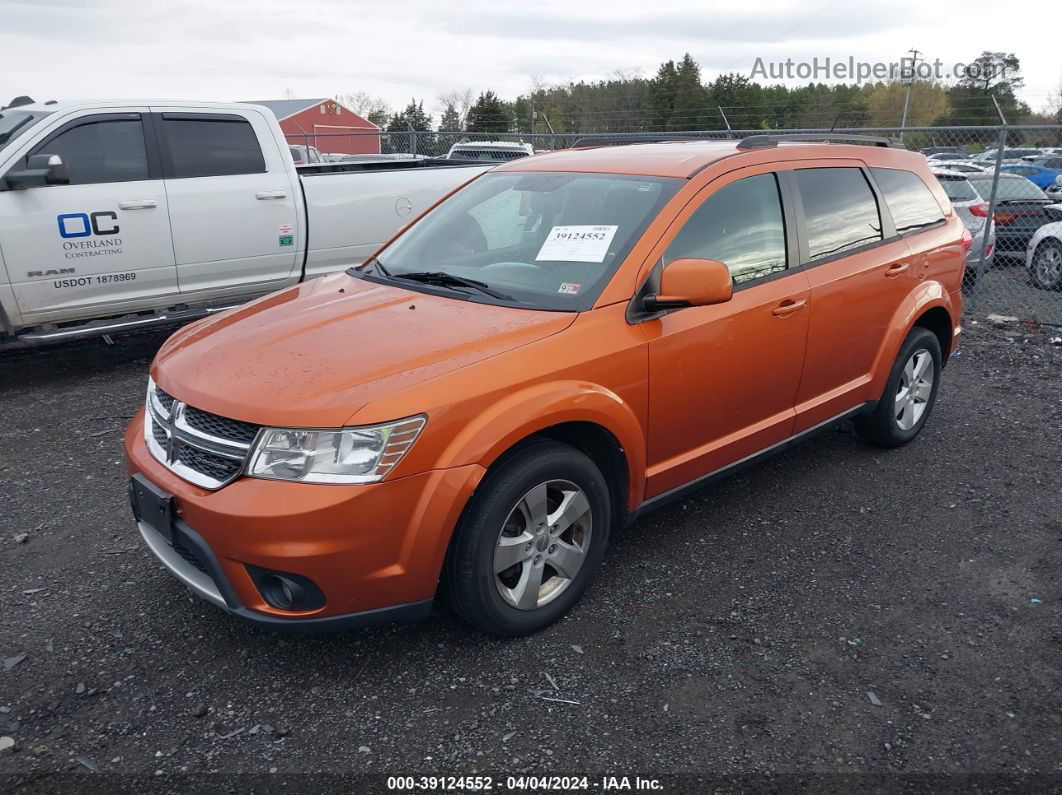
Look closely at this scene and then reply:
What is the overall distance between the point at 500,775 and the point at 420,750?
11.1 inches

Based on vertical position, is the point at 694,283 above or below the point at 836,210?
below

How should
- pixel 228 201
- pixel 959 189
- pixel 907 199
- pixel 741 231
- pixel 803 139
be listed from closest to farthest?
pixel 741 231
pixel 803 139
pixel 907 199
pixel 228 201
pixel 959 189

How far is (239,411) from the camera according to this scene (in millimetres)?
2857

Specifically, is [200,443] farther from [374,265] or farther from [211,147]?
[211,147]

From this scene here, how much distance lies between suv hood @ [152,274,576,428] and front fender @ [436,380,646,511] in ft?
0.67

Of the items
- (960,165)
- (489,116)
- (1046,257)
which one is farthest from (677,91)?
(1046,257)

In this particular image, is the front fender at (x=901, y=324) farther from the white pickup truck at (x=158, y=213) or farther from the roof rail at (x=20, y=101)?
the roof rail at (x=20, y=101)

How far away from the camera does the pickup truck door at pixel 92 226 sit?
6.16 metres

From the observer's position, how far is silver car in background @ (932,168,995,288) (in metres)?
10.0

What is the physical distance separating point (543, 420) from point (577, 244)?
3.04 ft

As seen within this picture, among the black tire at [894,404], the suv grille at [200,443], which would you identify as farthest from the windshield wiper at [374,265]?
the black tire at [894,404]

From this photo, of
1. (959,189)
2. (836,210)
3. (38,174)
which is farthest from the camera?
(959,189)

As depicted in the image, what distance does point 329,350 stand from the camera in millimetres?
3139

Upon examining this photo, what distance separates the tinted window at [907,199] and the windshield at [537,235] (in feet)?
5.98
